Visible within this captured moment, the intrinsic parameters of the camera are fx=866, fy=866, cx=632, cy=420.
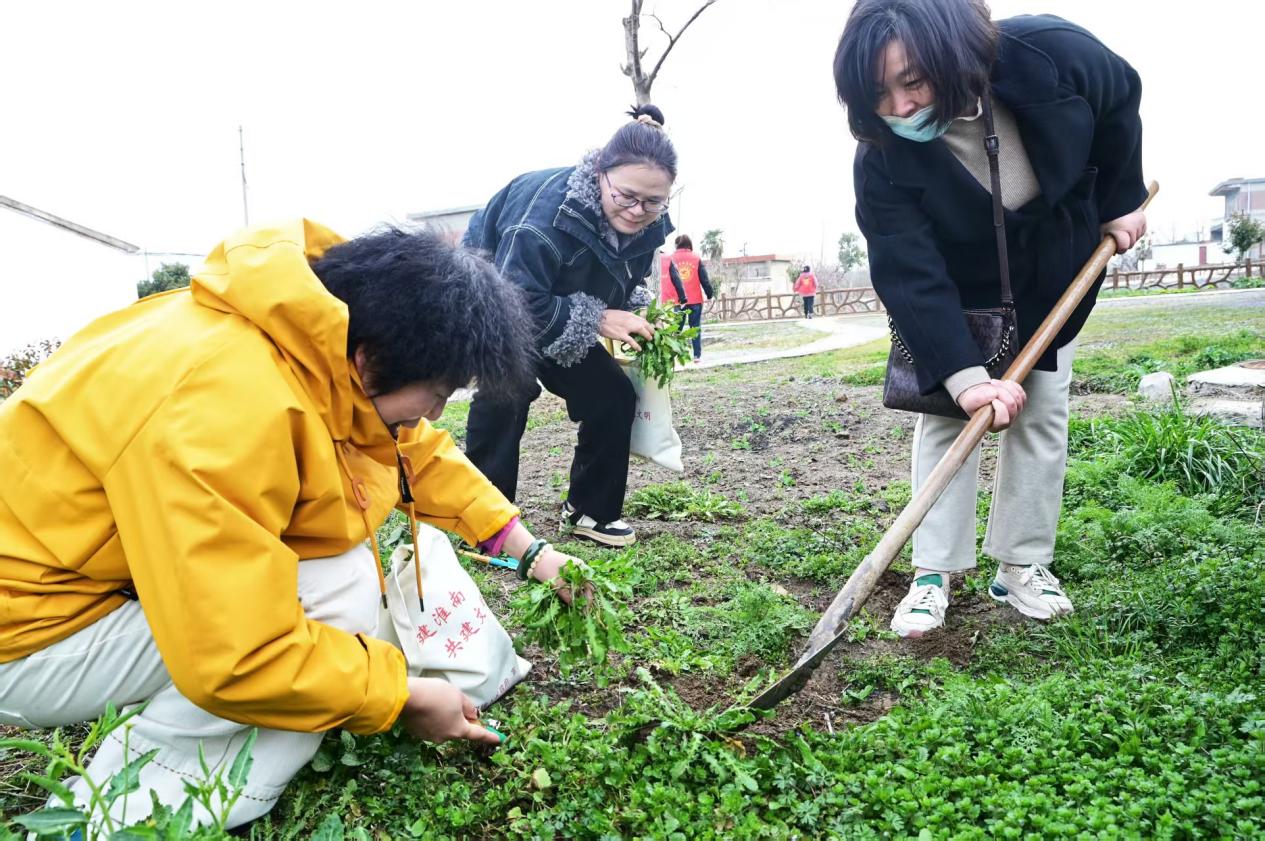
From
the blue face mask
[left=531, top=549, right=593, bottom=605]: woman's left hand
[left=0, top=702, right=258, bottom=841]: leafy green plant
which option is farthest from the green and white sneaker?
[left=0, top=702, right=258, bottom=841]: leafy green plant

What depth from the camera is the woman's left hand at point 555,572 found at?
2160mm

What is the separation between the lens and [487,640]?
7.39ft

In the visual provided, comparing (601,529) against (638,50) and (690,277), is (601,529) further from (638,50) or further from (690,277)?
(638,50)

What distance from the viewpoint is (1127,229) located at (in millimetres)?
2684

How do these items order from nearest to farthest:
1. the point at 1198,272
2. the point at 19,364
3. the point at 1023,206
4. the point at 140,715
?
the point at 140,715 < the point at 1023,206 < the point at 19,364 < the point at 1198,272

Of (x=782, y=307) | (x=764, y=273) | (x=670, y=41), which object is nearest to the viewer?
(x=670, y=41)

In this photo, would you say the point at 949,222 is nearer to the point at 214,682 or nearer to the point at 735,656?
the point at 735,656

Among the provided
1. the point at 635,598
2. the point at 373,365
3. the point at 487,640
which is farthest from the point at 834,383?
the point at 373,365

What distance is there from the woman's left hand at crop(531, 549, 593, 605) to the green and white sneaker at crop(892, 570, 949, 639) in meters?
1.05

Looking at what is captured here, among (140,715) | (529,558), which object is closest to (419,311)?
(529,558)

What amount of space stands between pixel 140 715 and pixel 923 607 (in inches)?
82.0

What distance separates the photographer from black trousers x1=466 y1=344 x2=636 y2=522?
3.48m

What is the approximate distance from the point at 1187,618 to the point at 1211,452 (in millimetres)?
1605

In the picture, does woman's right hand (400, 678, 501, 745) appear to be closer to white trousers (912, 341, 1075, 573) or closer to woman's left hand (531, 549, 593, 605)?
woman's left hand (531, 549, 593, 605)
